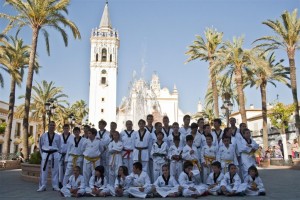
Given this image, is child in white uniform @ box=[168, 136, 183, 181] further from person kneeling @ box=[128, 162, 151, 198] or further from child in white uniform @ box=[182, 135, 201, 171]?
person kneeling @ box=[128, 162, 151, 198]

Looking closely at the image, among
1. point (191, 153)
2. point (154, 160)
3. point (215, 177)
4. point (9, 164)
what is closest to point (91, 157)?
point (154, 160)

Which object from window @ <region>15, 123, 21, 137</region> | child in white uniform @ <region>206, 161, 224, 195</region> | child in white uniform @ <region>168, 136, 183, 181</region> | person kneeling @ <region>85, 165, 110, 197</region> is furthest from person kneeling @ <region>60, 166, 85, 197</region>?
window @ <region>15, 123, 21, 137</region>

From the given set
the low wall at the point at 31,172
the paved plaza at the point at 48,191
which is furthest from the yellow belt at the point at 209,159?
the low wall at the point at 31,172

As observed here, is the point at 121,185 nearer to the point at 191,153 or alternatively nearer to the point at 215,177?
the point at 191,153

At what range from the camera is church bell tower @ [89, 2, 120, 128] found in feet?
186

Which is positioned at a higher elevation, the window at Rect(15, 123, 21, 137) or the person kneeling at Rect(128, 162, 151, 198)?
the window at Rect(15, 123, 21, 137)

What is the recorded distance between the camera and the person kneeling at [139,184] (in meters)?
7.77

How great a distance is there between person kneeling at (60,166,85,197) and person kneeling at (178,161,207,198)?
8.70ft

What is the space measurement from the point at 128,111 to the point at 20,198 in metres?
51.7

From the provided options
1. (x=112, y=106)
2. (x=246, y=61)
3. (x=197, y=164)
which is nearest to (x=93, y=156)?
(x=197, y=164)

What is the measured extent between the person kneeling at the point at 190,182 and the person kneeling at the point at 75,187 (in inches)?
104

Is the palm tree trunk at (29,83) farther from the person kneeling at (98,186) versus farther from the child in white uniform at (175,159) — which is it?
the child in white uniform at (175,159)

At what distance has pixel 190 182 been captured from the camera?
827 cm

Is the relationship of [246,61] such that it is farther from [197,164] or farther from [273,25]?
[197,164]
